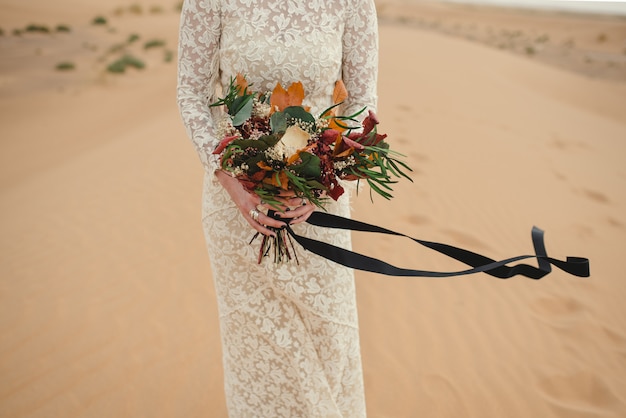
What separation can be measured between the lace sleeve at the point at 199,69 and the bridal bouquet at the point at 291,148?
26 centimetres

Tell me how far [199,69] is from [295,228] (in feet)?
2.43

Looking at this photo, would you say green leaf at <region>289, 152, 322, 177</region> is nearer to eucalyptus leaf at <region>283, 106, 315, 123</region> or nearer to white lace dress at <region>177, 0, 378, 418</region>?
eucalyptus leaf at <region>283, 106, 315, 123</region>

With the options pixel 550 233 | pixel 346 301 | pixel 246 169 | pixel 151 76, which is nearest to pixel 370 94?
pixel 246 169

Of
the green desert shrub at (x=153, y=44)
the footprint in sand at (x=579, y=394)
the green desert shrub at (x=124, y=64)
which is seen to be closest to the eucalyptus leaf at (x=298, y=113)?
the footprint in sand at (x=579, y=394)

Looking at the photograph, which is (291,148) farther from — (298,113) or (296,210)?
(296,210)

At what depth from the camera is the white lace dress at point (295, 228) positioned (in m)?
1.82

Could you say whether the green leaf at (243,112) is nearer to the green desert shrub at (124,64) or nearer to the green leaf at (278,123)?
the green leaf at (278,123)

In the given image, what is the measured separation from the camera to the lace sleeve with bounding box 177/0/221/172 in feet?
5.89

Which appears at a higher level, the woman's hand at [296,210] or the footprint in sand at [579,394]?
the woman's hand at [296,210]

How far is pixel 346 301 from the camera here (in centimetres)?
212

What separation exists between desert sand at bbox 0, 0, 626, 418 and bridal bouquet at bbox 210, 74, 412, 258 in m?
1.95

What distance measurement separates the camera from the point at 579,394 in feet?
9.90

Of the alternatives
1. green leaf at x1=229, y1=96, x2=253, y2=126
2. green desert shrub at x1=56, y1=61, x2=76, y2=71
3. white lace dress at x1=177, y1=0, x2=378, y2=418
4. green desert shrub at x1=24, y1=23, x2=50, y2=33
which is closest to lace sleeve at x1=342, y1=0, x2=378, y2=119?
white lace dress at x1=177, y1=0, x2=378, y2=418

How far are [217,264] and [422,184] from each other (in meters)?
3.83
